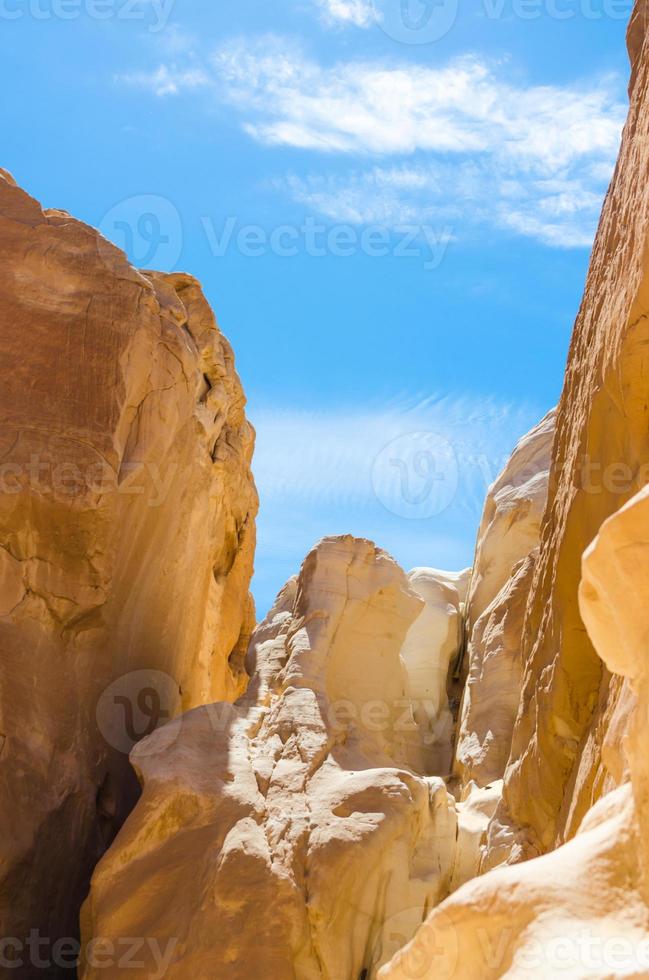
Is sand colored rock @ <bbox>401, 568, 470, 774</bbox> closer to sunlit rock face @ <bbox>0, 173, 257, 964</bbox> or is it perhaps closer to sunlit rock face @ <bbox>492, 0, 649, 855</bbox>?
sunlit rock face @ <bbox>0, 173, 257, 964</bbox>

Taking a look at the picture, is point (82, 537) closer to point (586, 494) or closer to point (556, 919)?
point (586, 494)

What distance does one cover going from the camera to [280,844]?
29.6ft

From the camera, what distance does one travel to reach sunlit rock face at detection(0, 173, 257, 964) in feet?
32.1

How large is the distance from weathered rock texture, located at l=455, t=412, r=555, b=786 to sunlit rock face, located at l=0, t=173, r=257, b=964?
4.87 meters

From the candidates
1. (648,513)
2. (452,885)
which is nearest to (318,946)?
(452,885)

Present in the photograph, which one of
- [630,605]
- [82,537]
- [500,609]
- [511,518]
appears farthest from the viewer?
[511,518]

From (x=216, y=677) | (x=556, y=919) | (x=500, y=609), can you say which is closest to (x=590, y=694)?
(x=556, y=919)

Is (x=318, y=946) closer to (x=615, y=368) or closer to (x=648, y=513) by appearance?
(x=615, y=368)

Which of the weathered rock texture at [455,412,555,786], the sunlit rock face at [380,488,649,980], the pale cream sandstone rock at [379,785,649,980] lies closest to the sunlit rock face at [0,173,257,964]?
the weathered rock texture at [455,412,555,786]

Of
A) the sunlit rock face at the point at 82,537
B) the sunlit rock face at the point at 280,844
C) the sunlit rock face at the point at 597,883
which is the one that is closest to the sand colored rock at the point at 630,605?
the sunlit rock face at the point at 597,883

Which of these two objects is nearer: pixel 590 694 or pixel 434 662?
pixel 590 694

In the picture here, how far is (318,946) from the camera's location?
8398mm

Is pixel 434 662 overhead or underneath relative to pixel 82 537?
overhead

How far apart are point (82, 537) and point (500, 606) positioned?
30.0 feet
